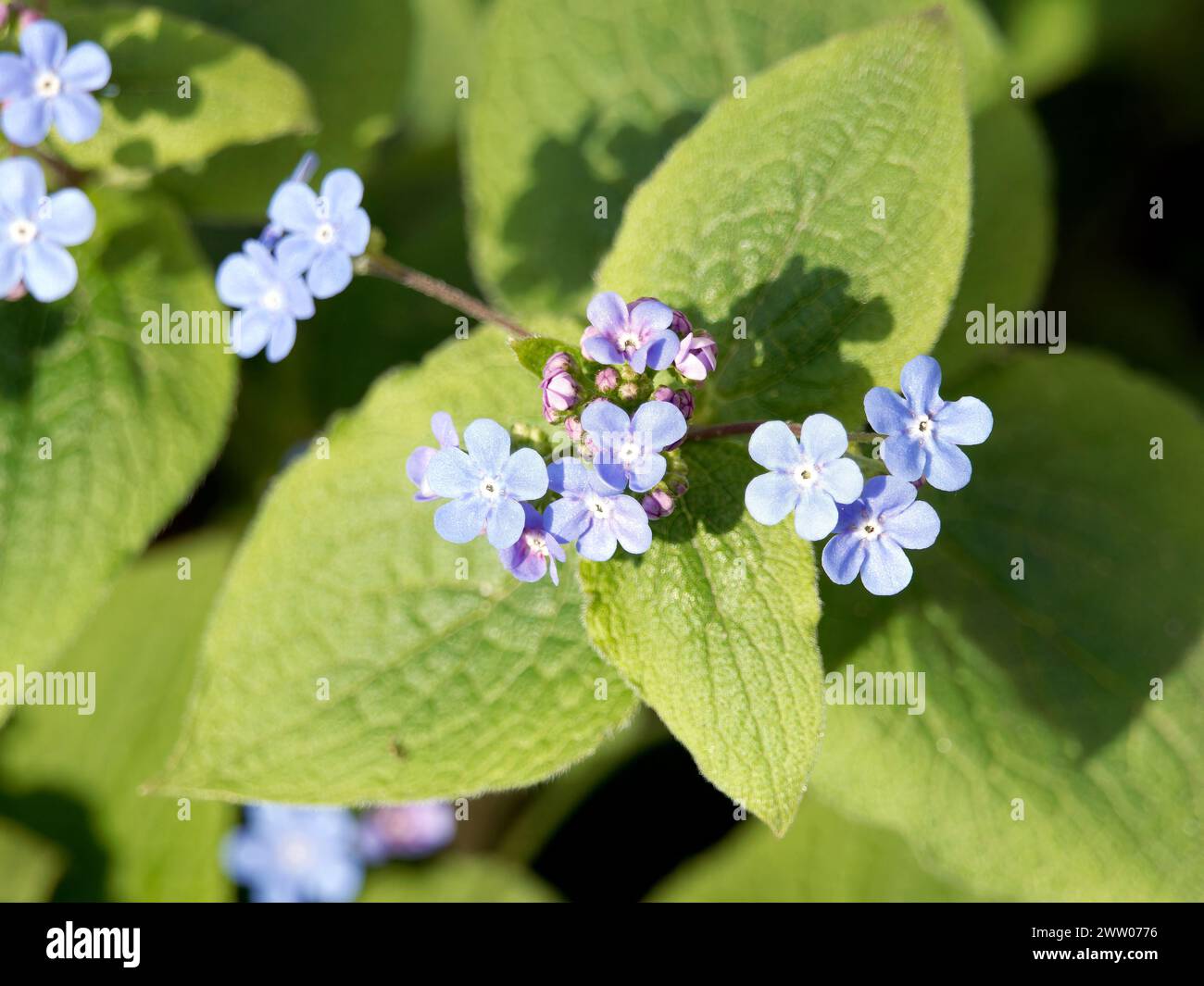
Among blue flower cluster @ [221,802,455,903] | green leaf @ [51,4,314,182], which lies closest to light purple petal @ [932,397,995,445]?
green leaf @ [51,4,314,182]

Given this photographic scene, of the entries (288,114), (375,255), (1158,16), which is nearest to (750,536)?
(375,255)

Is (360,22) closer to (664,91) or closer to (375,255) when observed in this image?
(664,91)

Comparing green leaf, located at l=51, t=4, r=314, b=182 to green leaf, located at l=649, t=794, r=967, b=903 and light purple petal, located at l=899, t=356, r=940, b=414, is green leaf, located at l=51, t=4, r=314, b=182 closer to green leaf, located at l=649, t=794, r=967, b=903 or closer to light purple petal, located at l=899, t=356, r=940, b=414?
light purple petal, located at l=899, t=356, r=940, b=414

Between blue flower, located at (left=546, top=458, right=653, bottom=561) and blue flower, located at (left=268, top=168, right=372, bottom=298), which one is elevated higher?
blue flower, located at (left=268, top=168, right=372, bottom=298)

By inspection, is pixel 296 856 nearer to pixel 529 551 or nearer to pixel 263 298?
pixel 263 298

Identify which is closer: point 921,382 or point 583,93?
point 921,382

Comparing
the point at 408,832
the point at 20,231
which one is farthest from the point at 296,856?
the point at 20,231
